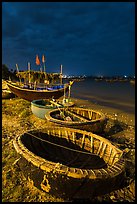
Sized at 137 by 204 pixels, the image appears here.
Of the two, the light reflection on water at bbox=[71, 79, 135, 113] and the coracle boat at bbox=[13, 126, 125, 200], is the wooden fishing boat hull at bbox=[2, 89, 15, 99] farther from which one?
the coracle boat at bbox=[13, 126, 125, 200]

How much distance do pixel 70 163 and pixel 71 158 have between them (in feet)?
0.97

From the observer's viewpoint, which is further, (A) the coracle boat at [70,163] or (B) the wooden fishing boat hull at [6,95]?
(B) the wooden fishing boat hull at [6,95]

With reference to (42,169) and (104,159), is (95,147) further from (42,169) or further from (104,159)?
(42,169)

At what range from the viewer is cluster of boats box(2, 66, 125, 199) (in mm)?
4496

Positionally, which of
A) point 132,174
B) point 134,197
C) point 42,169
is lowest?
point 134,197

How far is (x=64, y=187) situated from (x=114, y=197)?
1855 mm

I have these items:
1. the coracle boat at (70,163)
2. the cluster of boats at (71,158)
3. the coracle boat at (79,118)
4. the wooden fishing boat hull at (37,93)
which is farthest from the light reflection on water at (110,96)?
the coracle boat at (70,163)

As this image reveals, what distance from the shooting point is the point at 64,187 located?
182 inches

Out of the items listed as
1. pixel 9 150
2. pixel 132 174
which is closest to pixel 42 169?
pixel 132 174

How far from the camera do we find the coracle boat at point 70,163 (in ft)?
14.7

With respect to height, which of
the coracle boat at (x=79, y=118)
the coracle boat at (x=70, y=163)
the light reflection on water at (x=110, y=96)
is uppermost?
the light reflection on water at (x=110, y=96)

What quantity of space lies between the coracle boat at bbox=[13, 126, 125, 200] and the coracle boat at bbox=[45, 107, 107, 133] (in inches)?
35.0

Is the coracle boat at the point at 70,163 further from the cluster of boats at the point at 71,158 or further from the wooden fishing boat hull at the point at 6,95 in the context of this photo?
the wooden fishing boat hull at the point at 6,95

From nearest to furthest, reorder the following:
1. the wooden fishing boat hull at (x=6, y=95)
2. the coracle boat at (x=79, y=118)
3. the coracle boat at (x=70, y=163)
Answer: the coracle boat at (x=70, y=163), the coracle boat at (x=79, y=118), the wooden fishing boat hull at (x=6, y=95)
